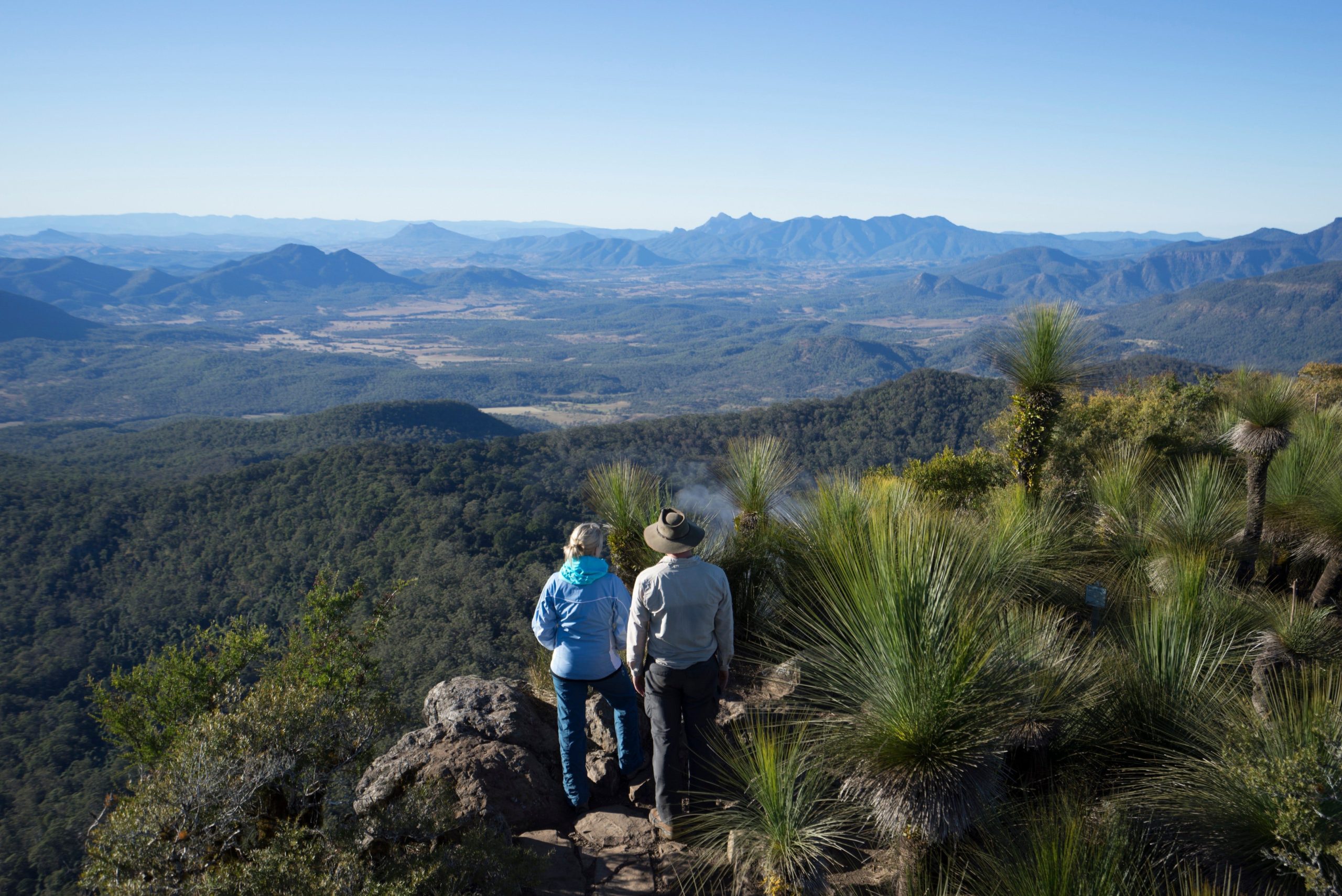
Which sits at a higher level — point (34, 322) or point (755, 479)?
point (755, 479)

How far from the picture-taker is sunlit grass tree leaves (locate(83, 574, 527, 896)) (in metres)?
2.62

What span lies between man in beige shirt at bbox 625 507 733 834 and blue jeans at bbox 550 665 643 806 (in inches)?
13.7

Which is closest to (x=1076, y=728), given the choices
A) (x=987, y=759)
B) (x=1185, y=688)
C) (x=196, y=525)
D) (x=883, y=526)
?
(x=1185, y=688)

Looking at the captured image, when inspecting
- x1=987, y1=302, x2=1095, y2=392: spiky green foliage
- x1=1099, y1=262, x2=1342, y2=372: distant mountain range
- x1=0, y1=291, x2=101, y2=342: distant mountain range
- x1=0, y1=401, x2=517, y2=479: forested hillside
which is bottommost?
x1=0, y1=401, x2=517, y2=479: forested hillside

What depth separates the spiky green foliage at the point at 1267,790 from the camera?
2.49 m

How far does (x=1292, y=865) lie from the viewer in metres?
2.41

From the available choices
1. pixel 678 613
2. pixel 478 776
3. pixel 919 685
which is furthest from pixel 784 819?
pixel 478 776

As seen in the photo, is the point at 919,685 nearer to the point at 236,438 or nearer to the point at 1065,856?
the point at 1065,856

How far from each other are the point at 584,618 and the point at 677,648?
0.61 meters

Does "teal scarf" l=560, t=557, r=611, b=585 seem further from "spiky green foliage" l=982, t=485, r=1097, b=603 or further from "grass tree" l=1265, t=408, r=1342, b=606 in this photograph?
"grass tree" l=1265, t=408, r=1342, b=606

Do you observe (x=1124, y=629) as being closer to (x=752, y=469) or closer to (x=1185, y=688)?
(x=1185, y=688)

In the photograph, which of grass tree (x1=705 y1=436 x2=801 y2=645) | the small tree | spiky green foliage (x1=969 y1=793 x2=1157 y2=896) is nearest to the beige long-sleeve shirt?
grass tree (x1=705 y1=436 x2=801 y2=645)

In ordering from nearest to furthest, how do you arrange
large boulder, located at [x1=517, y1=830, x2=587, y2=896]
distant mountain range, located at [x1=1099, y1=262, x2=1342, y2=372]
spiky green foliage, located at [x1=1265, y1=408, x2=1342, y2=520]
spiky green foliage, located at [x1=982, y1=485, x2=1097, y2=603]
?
large boulder, located at [x1=517, y1=830, x2=587, y2=896]
spiky green foliage, located at [x1=982, y1=485, x2=1097, y2=603]
spiky green foliage, located at [x1=1265, y1=408, x2=1342, y2=520]
distant mountain range, located at [x1=1099, y1=262, x2=1342, y2=372]

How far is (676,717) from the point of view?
3.94 metres
